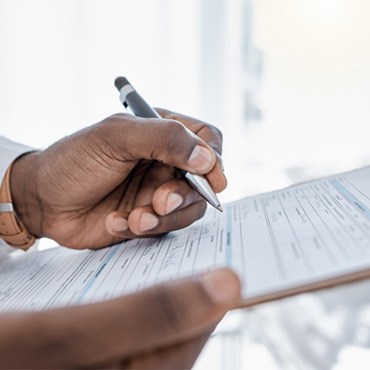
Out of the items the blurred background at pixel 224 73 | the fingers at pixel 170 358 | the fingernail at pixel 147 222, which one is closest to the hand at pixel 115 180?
the fingernail at pixel 147 222

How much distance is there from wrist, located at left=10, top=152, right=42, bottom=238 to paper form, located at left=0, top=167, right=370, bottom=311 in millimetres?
70

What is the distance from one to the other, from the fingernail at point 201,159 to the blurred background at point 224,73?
1.79 ft

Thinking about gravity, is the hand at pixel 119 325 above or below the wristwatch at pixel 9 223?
above

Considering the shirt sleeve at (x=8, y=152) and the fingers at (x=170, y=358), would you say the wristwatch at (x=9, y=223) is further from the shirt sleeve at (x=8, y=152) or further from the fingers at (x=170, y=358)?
the fingers at (x=170, y=358)

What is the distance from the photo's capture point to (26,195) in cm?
61

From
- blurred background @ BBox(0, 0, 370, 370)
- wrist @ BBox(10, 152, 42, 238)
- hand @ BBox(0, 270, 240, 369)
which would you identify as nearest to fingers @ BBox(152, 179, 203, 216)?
wrist @ BBox(10, 152, 42, 238)

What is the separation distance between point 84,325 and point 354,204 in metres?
0.27

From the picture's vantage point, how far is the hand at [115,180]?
49 centimetres

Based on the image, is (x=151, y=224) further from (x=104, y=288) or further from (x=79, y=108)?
(x=79, y=108)

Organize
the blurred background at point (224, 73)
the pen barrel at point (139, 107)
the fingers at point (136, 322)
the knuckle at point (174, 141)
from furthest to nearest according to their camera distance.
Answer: the blurred background at point (224, 73), the pen barrel at point (139, 107), the knuckle at point (174, 141), the fingers at point (136, 322)

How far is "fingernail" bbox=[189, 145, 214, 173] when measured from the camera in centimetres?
48

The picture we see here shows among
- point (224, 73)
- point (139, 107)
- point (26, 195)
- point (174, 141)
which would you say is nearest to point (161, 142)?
point (174, 141)

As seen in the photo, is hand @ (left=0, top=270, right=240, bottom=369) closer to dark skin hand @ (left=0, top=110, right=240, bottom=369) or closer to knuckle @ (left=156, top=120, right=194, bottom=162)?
dark skin hand @ (left=0, top=110, right=240, bottom=369)

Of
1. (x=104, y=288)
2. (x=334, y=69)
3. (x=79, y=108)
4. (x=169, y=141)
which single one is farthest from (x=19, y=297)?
(x=334, y=69)
